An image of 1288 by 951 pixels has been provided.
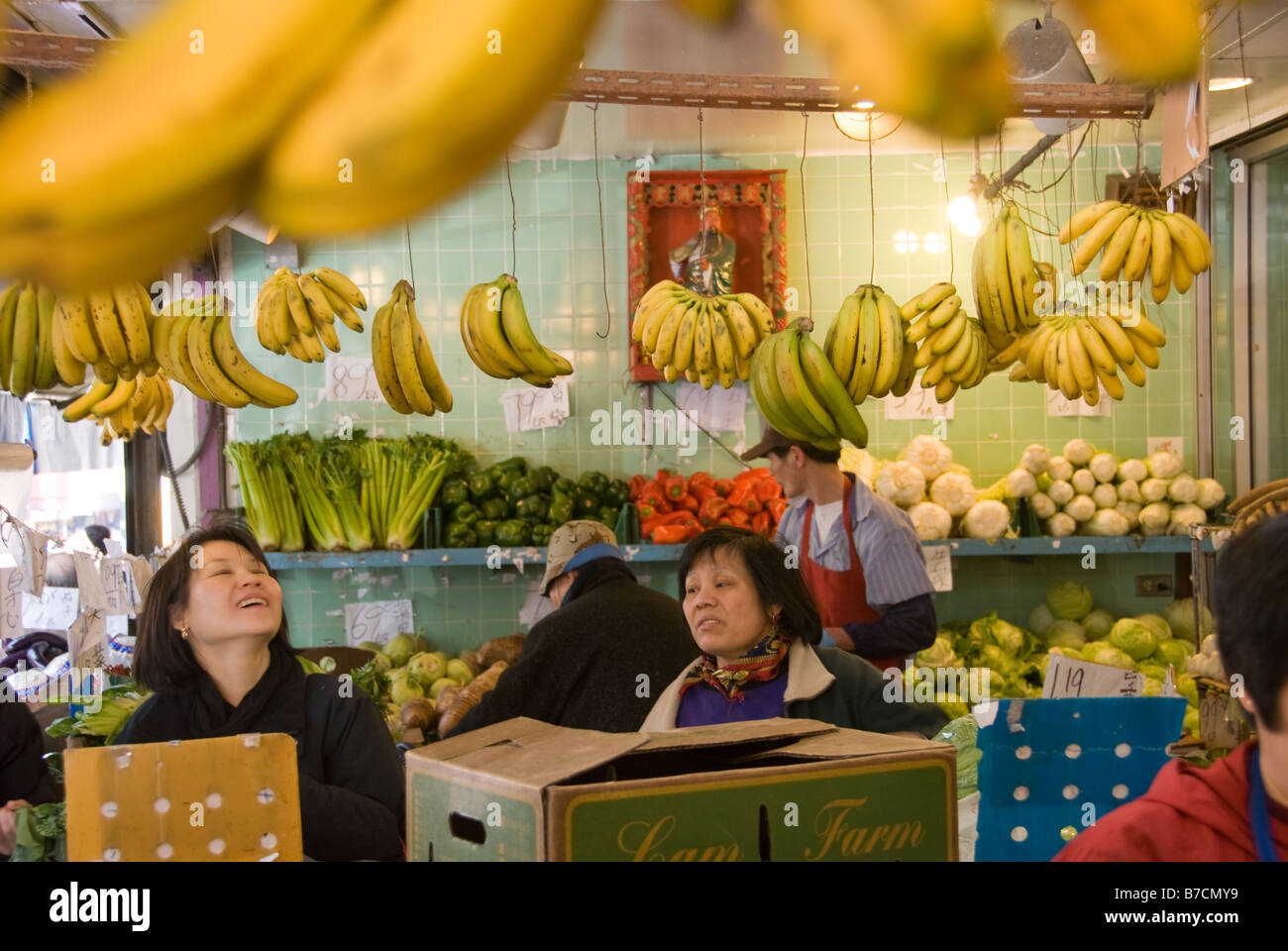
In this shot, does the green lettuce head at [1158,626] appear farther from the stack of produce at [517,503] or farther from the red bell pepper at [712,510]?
the stack of produce at [517,503]

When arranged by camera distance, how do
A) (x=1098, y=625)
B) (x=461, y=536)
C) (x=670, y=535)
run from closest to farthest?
(x=670, y=535) → (x=461, y=536) → (x=1098, y=625)

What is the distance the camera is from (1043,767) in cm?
194

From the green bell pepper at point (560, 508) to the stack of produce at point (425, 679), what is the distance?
52 cm

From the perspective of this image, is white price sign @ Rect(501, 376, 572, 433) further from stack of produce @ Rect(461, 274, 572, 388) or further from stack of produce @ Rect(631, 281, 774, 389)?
stack of produce @ Rect(461, 274, 572, 388)

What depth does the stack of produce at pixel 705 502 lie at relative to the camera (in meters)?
4.46

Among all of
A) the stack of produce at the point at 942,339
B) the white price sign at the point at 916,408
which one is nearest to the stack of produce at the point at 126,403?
the stack of produce at the point at 942,339

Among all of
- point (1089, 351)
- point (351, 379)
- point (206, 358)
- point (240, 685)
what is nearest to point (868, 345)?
point (1089, 351)

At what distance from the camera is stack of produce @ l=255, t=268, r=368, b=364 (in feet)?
8.41

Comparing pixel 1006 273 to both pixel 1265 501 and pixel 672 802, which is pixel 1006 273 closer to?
pixel 1265 501

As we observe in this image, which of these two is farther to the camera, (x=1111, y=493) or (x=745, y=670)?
(x=1111, y=493)

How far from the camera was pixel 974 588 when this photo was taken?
194 inches

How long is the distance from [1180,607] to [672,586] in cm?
227

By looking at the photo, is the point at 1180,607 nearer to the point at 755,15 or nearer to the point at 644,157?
the point at 644,157

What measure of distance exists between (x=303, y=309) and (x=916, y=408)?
10.3 feet
